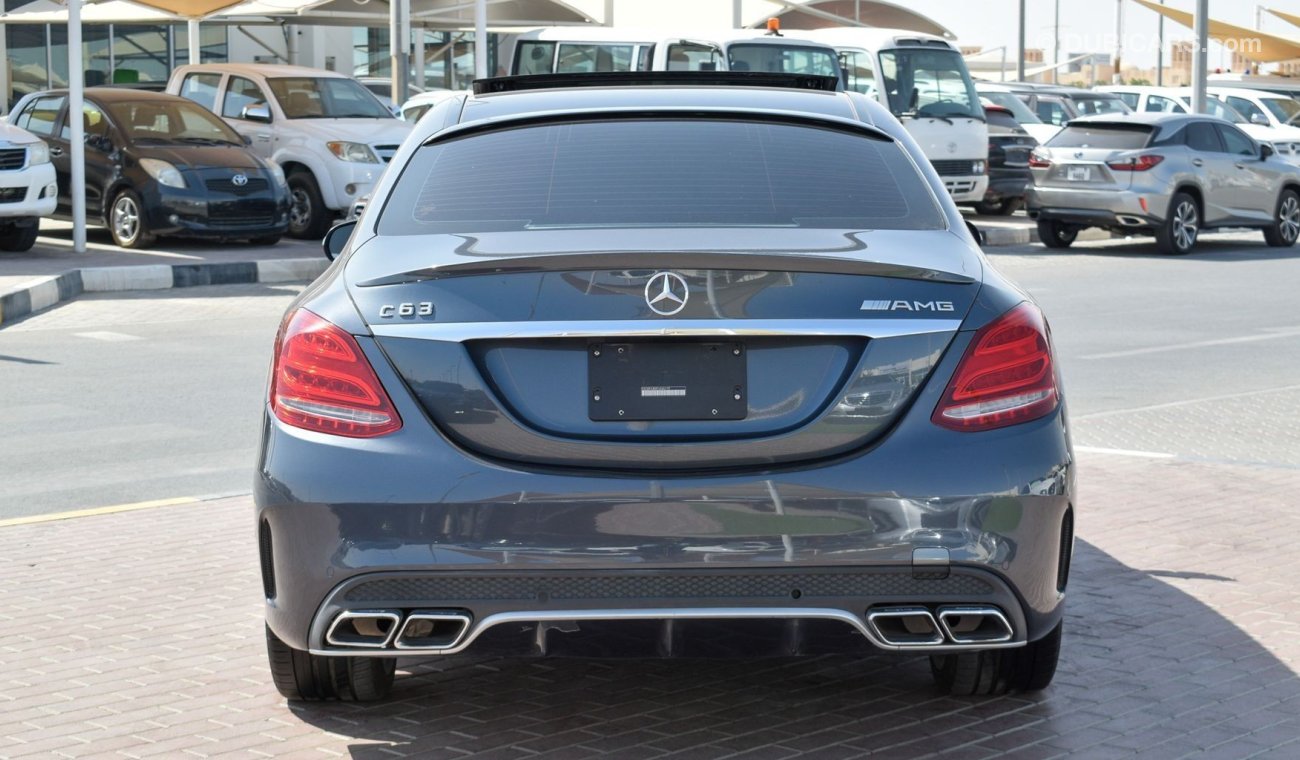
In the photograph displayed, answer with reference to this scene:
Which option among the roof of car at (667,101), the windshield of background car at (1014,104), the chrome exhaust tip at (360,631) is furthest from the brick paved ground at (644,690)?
the windshield of background car at (1014,104)

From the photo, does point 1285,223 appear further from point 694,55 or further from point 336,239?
point 336,239

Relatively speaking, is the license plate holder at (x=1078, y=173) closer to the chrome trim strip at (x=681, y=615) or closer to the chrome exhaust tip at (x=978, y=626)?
the chrome exhaust tip at (x=978, y=626)

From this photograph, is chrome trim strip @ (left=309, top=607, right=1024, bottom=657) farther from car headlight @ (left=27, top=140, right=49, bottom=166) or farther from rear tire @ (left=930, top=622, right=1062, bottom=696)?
car headlight @ (left=27, top=140, right=49, bottom=166)

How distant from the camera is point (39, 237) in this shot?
21.0m

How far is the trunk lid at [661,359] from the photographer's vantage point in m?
3.88

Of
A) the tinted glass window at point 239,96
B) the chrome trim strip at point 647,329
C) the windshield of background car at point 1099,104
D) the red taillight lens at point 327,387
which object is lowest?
the red taillight lens at point 327,387

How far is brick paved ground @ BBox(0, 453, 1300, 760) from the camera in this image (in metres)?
4.36

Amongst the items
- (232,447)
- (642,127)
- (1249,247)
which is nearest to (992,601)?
(642,127)

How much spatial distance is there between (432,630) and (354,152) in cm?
1740

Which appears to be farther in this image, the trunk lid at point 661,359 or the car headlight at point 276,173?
the car headlight at point 276,173

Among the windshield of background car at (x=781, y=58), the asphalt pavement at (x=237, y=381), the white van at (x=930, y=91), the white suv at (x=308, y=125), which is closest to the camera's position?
the asphalt pavement at (x=237, y=381)

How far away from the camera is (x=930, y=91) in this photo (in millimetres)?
24938

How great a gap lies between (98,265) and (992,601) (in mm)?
14677

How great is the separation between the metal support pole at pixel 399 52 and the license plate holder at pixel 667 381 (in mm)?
22360
